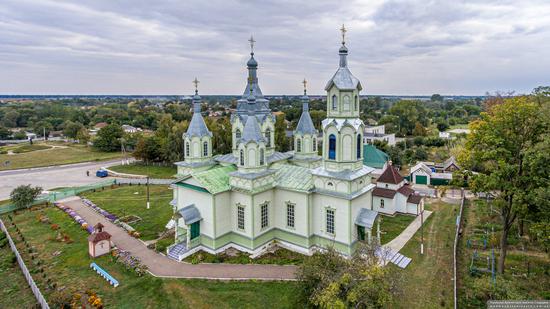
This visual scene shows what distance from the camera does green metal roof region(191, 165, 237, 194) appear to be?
20.6 m

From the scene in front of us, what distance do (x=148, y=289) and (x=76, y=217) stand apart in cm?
1551

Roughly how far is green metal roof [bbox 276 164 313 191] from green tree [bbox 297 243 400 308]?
6060 mm

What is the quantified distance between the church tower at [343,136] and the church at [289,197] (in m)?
0.06

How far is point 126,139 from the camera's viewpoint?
6781 cm

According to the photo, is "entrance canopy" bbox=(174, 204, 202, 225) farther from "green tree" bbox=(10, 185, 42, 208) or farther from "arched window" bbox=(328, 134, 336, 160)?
"green tree" bbox=(10, 185, 42, 208)


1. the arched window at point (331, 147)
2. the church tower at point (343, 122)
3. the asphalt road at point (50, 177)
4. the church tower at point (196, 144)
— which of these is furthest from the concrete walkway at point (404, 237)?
the asphalt road at point (50, 177)

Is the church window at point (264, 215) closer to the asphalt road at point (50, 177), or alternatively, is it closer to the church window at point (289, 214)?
the church window at point (289, 214)

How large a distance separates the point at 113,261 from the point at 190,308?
25.8 ft

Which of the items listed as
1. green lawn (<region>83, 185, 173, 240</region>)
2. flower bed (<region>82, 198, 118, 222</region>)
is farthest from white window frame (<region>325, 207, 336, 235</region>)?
flower bed (<region>82, 198, 118, 222</region>)

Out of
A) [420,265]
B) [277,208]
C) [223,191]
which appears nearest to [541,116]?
[420,265]

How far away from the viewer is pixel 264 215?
21.7 meters

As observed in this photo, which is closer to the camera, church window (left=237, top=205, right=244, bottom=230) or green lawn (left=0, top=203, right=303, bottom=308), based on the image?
green lawn (left=0, top=203, right=303, bottom=308)

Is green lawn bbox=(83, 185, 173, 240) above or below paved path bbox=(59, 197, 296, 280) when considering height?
above

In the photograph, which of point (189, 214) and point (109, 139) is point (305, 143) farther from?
point (109, 139)
